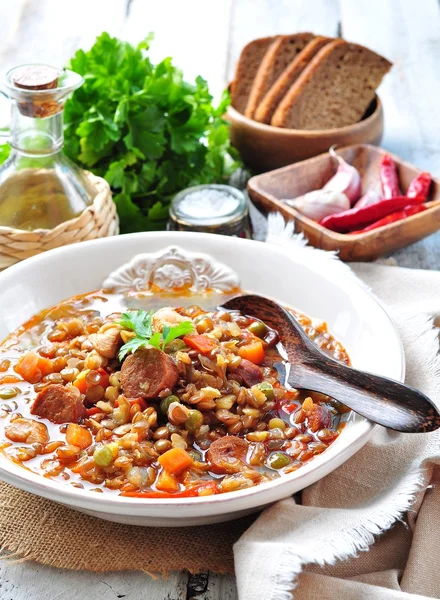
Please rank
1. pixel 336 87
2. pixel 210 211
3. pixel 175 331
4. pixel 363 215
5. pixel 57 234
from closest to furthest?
pixel 175 331
pixel 57 234
pixel 210 211
pixel 363 215
pixel 336 87

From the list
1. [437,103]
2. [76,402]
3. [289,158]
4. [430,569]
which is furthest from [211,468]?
[437,103]

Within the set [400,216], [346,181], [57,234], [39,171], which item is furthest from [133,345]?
[346,181]

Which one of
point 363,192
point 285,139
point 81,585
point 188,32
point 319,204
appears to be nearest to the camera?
point 81,585

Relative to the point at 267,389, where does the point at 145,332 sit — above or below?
above

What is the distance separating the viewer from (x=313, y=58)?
5.68 meters

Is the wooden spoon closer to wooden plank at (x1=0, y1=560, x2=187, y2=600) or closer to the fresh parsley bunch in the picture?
wooden plank at (x1=0, y1=560, x2=187, y2=600)

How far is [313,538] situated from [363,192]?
3.03 metres

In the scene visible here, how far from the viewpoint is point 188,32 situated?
7.66m

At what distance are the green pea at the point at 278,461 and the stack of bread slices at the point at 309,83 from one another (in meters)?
3.14

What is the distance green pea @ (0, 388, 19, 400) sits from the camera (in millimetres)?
3113

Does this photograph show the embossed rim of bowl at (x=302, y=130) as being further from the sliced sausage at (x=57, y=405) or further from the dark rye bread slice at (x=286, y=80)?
the sliced sausage at (x=57, y=405)

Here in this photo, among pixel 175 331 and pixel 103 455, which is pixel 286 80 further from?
pixel 103 455

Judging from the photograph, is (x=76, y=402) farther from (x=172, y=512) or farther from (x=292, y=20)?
(x=292, y=20)

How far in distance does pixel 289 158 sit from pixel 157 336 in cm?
272
